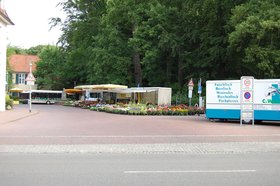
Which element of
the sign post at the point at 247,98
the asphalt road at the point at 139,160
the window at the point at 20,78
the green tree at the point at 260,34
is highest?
the green tree at the point at 260,34

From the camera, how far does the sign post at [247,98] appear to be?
24.3m

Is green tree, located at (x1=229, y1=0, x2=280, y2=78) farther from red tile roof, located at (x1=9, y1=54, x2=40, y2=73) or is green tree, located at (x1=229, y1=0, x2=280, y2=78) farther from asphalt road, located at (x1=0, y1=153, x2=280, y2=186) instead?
red tile roof, located at (x1=9, y1=54, x2=40, y2=73)

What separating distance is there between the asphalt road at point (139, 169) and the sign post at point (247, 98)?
11.7 m

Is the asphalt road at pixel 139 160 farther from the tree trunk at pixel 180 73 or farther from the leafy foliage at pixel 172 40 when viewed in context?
the tree trunk at pixel 180 73

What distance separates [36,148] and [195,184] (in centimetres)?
764

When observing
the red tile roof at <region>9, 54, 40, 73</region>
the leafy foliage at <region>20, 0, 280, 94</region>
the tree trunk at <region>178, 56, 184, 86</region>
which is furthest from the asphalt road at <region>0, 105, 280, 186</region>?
the red tile roof at <region>9, 54, 40, 73</region>

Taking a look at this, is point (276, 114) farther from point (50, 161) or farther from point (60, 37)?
point (60, 37)

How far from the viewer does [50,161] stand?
11.2m

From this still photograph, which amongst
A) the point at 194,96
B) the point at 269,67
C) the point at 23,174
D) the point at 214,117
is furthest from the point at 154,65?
the point at 23,174

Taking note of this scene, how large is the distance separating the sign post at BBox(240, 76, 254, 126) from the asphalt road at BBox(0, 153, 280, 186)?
38.4ft

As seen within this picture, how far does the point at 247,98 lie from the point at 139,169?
16.1 metres

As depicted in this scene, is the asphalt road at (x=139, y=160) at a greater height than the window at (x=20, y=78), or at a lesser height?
lesser

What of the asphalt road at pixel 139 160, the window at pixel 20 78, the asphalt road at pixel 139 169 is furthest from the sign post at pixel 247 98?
the window at pixel 20 78

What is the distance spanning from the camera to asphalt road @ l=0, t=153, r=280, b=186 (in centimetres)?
825
